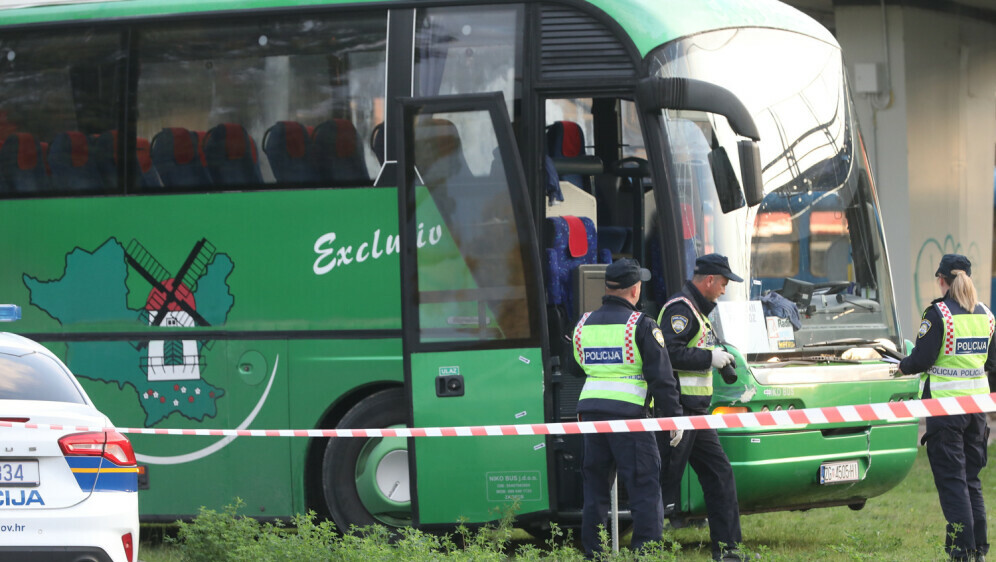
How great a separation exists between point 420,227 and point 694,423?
239cm

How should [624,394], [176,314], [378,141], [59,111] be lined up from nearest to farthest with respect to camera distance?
1. [624,394]
2. [378,141]
3. [176,314]
4. [59,111]

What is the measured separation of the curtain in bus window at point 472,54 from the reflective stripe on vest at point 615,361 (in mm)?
1558

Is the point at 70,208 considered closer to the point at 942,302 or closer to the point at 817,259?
the point at 817,259

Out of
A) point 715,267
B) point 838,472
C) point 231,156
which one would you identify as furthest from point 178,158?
point 838,472

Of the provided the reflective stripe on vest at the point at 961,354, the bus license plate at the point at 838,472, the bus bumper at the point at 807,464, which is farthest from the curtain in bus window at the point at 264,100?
the reflective stripe on vest at the point at 961,354

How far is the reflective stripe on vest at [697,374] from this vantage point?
321 inches

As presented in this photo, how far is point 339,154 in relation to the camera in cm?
960

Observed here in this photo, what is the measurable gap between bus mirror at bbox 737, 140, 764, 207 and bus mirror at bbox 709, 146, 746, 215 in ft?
0.40

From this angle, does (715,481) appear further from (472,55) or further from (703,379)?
(472,55)

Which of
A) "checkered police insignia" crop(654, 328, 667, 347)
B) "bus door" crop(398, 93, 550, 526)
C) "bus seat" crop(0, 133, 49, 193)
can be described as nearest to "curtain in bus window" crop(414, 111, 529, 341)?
"bus door" crop(398, 93, 550, 526)

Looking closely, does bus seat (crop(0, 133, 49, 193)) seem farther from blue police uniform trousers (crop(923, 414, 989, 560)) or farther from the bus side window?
blue police uniform trousers (crop(923, 414, 989, 560))

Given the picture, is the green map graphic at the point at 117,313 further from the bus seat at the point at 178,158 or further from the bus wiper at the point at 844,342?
the bus wiper at the point at 844,342

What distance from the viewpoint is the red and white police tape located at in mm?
6613

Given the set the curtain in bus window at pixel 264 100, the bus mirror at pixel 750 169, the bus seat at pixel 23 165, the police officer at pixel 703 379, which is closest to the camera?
the police officer at pixel 703 379
